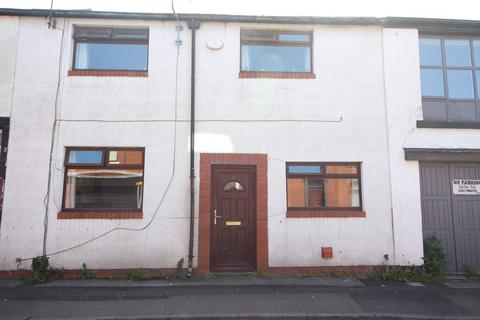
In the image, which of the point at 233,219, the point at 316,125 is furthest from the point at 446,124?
the point at 233,219

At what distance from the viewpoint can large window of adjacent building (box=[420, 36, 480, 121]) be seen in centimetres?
834

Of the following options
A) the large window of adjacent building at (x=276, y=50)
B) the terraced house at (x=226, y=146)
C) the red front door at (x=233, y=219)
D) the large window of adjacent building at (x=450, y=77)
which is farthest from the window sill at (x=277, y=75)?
the large window of adjacent building at (x=450, y=77)

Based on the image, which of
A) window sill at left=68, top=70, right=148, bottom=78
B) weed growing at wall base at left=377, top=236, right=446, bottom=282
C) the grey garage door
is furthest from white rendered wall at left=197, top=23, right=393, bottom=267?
window sill at left=68, top=70, right=148, bottom=78

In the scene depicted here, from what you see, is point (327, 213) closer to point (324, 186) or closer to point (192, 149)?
point (324, 186)

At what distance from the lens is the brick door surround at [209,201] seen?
24.8 ft

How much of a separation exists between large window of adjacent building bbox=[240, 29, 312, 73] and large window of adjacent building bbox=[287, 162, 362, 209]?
225 centimetres

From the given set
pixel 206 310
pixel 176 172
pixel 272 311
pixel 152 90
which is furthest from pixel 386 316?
pixel 152 90

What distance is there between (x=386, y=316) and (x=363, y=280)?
2028 mm

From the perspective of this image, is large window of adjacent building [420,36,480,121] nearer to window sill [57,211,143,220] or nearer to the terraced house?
the terraced house

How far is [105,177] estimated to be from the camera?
25.5 ft

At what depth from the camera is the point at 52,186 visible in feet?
24.7

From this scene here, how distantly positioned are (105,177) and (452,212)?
296 inches

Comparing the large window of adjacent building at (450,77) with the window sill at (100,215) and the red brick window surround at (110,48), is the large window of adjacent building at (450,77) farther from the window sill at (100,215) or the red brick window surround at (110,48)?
the window sill at (100,215)

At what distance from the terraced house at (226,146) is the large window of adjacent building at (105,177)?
0.02 m
